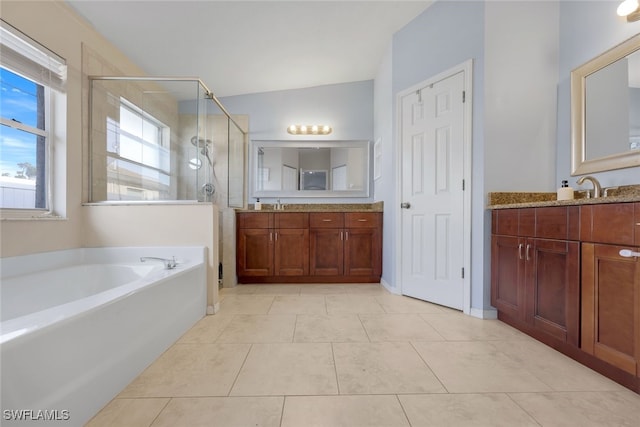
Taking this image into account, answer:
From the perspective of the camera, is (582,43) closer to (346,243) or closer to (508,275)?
(508,275)

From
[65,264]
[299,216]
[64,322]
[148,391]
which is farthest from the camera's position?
[299,216]

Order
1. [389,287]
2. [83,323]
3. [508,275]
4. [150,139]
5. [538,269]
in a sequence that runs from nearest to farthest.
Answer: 1. [83,323]
2. [538,269]
3. [508,275]
4. [150,139]
5. [389,287]

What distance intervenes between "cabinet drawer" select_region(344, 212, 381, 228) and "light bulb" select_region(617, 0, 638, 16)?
2382mm

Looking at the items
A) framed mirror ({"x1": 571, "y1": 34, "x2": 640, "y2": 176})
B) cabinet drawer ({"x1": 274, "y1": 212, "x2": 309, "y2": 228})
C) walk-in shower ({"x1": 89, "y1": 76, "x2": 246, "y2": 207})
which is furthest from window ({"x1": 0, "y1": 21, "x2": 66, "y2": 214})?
framed mirror ({"x1": 571, "y1": 34, "x2": 640, "y2": 176})

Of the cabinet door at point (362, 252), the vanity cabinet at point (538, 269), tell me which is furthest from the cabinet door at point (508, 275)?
the cabinet door at point (362, 252)

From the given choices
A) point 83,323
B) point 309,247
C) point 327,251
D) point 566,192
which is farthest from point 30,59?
point 566,192

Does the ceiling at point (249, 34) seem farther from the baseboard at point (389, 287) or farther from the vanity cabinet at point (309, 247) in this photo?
the baseboard at point (389, 287)

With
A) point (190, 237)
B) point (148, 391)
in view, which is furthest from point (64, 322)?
point (190, 237)

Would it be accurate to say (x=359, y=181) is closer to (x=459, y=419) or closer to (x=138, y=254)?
(x=138, y=254)

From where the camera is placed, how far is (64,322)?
1.03 meters

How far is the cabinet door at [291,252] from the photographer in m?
3.37

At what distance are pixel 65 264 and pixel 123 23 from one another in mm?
1930

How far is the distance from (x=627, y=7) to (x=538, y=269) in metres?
1.60

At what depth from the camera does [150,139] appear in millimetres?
2812
